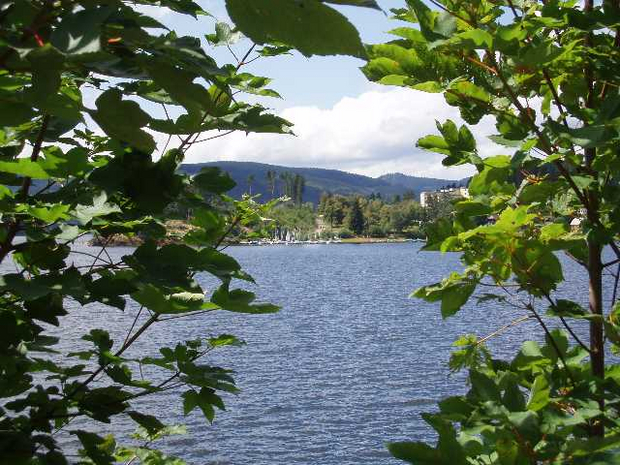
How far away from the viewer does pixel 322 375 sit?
22859 mm

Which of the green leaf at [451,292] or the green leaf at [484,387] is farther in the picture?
the green leaf at [451,292]

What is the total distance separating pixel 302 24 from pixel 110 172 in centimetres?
79

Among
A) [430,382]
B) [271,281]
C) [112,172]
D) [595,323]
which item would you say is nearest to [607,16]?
[595,323]

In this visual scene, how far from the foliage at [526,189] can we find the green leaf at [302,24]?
30.3 inches

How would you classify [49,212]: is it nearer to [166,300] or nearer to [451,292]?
[166,300]

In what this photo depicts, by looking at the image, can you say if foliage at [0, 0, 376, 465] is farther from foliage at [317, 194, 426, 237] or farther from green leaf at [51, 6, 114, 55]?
foliage at [317, 194, 426, 237]

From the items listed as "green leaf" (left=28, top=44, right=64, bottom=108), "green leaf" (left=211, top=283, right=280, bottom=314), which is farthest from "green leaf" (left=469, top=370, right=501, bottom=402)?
"green leaf" (left=28, top=44, right=64, bottom=108)

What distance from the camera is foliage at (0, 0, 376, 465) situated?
1.77ft

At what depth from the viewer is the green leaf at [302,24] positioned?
517mm

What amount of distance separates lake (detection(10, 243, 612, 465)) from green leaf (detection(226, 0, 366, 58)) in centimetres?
293

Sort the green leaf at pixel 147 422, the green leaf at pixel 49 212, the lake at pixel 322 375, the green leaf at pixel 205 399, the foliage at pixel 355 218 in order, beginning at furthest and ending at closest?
the foliage at pixel 355 218, the lake at pixel 322 375, the green leaf at pixel 205 399, the green leaf at pixel 147 422, the green leaf at pixel 49 212

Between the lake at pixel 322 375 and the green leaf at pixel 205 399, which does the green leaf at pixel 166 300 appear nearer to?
the green leaf at pixel 205 399

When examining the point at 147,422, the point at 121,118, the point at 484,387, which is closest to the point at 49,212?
the point at 121,118

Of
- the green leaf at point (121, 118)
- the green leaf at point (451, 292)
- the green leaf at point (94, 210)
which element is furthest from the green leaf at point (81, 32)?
the green leaf at point (451, 292)
